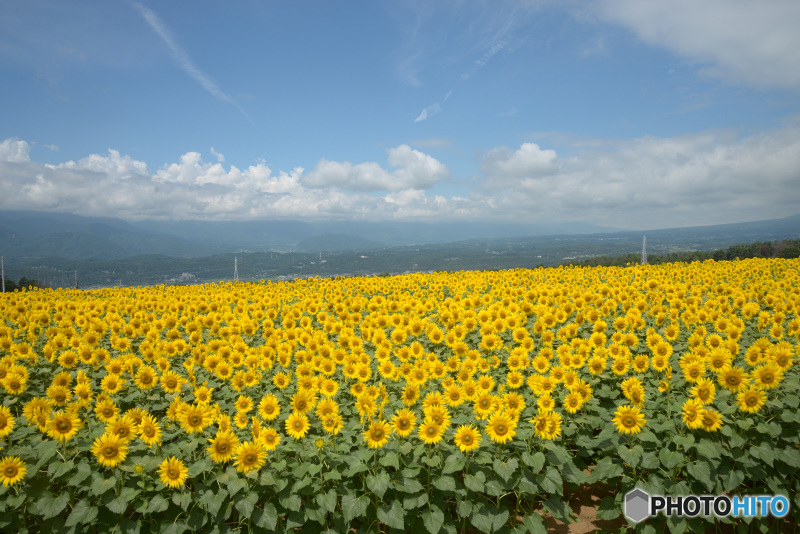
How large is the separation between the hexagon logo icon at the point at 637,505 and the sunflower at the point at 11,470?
7.52m

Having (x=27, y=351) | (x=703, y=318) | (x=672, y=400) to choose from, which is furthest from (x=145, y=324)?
(x=703, y=318)

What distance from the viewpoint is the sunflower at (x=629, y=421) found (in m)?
5.17

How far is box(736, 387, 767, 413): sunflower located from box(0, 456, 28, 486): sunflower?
29.6ft

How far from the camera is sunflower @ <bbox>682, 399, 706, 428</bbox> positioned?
5062mm

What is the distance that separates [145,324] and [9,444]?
16.8 feet

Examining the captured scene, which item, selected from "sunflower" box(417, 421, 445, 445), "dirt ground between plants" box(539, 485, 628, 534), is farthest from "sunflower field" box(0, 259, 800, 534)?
"dirt ground between plants" box(539, 485, 628, 534)

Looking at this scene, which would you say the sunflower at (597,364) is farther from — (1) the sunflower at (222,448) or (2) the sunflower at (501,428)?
(1) the sunflower at (222,448)

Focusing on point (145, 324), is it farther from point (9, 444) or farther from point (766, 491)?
point (766, 491)

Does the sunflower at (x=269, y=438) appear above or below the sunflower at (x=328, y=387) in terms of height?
below

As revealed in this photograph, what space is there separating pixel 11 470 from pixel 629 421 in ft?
25.2

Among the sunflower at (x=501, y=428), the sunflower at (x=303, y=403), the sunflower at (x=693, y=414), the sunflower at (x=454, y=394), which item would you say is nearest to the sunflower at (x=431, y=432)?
the sunflower at (x=501, y=428)

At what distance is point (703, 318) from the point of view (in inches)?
326

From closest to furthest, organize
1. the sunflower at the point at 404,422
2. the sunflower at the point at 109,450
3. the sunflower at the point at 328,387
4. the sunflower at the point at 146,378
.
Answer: the sunflower at the point at 109,450 → the sunflower at the point at 404,422 → the sunflower at the point at 328,387 → the sunflower at the point at 146,378

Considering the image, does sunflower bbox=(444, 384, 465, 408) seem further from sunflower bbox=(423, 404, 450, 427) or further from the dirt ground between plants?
the dirt ground between plants
